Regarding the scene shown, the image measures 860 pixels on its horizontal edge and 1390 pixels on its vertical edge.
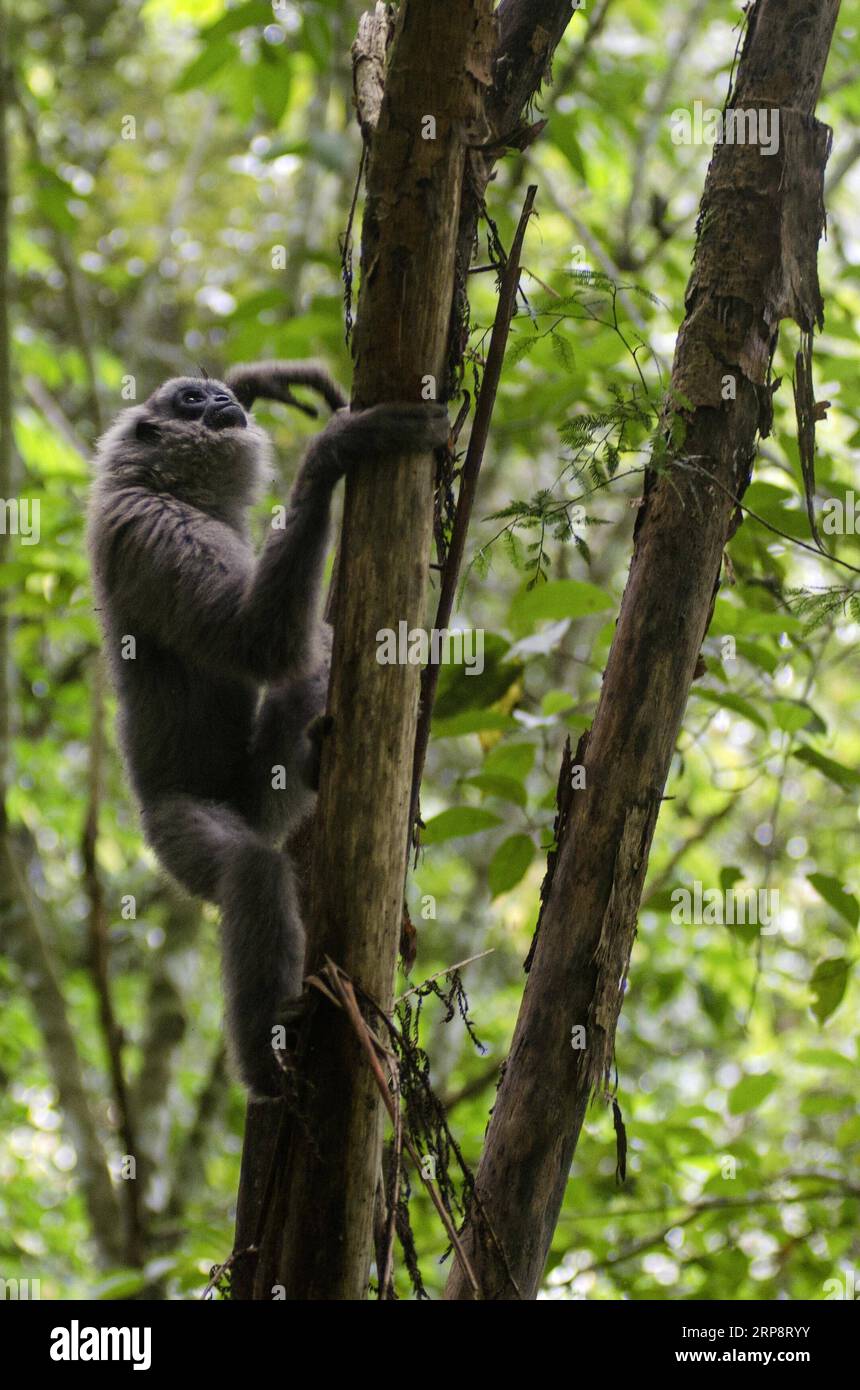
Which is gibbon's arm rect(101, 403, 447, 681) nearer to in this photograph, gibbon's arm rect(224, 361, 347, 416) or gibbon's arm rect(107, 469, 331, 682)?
gibbon's arm rect(107, 469, 331, 682)

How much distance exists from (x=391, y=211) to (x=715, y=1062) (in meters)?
11.5

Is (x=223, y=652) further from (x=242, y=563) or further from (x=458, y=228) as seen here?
(x=458, y=228)

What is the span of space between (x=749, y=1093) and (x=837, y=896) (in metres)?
1.05

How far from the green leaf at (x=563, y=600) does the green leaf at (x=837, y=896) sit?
1.20 metres

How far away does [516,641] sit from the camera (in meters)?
4.68

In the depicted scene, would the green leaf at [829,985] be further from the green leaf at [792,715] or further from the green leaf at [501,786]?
the green leaf at [501,786]

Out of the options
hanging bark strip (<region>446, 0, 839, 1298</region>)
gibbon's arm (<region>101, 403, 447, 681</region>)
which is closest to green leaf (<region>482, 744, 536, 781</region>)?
gibbon's arm (<region>101, 403, 447, 681</region>)

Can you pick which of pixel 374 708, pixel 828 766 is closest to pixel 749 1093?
pixel 828 766

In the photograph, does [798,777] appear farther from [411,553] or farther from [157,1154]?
[411,553]

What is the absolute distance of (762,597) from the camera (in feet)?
15.9

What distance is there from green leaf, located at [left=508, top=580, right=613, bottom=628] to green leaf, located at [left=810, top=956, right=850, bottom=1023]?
152 cm

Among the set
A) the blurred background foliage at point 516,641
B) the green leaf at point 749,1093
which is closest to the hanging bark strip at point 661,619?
the blurred background foliage at point 516,641

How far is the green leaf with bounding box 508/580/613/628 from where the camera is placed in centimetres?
401
